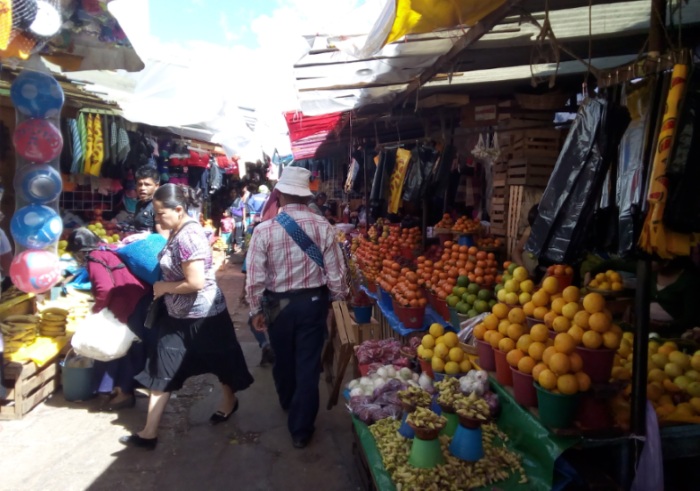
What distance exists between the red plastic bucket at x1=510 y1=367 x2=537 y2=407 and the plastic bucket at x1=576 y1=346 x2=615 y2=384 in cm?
26

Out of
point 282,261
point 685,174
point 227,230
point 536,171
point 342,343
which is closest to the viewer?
point 685,174

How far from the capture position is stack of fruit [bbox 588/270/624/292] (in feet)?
10.1

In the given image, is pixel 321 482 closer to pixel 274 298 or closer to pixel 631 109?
pixel 274 298

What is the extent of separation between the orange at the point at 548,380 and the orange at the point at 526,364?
0.59ft

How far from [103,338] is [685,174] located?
3.98m

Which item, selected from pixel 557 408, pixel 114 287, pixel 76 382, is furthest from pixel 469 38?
pixel 76 382

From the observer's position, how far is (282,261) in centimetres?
364

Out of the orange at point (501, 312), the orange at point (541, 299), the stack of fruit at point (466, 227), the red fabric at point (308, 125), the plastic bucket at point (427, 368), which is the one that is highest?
the red fabric at point (308, 125)

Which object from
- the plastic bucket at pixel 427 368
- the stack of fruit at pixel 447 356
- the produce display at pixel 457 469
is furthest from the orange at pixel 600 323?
the plastic bucket at pixel 427 368

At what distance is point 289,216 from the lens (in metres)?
3.69

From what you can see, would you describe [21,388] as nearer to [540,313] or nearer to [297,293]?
[297,293]

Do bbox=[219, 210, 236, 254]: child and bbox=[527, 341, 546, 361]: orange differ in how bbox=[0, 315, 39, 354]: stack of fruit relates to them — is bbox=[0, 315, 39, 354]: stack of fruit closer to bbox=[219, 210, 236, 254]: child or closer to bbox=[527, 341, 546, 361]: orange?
bbox=[527, 341, 546, 361]: orange

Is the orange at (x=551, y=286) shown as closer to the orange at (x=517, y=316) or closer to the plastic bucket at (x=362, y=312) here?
the orange at (x=517, y=316)

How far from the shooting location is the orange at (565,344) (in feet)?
7.36
